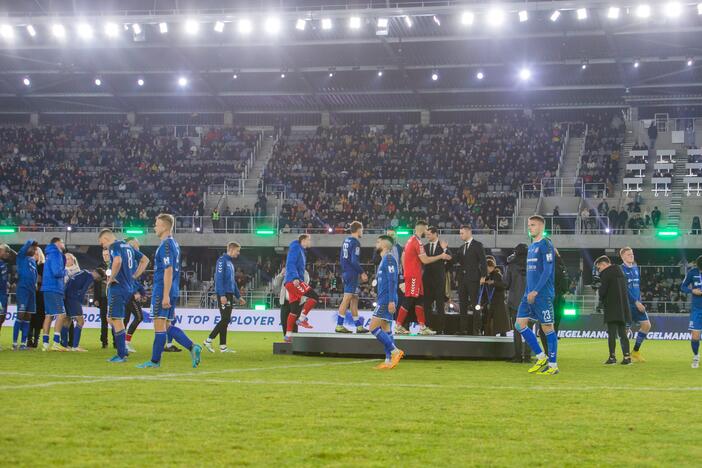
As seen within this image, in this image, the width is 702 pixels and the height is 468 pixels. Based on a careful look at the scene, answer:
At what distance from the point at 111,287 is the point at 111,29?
3135cm

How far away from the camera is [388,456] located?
6285 millimetres

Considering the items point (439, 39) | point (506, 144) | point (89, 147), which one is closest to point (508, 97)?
point (506, 144)

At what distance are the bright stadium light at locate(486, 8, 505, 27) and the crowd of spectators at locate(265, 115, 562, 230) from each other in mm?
7912

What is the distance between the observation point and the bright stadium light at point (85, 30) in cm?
4278

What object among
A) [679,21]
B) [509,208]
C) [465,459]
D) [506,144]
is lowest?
[465,459]

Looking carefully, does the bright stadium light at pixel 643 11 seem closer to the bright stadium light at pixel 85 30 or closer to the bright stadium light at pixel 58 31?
the bright stadium light at pixel 85 30

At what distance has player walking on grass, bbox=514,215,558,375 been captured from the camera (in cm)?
1346

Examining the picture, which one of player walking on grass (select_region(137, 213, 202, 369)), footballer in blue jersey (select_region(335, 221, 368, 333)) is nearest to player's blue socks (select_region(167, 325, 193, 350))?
player walking on grass (select_region(137, 213, 202, 369))

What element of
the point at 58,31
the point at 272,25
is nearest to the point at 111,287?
the point at 272,25

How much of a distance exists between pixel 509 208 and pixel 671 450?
3626 cm

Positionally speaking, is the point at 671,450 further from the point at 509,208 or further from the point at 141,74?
the point at 141,74

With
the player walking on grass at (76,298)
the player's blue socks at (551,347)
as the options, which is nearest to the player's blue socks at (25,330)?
the player walking on grass at (76,298)

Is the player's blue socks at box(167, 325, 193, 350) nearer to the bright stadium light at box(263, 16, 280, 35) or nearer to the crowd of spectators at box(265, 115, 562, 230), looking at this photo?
the crowd of spectators at box(265, 115, 562, 230)

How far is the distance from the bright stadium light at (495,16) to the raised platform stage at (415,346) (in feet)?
81.6
